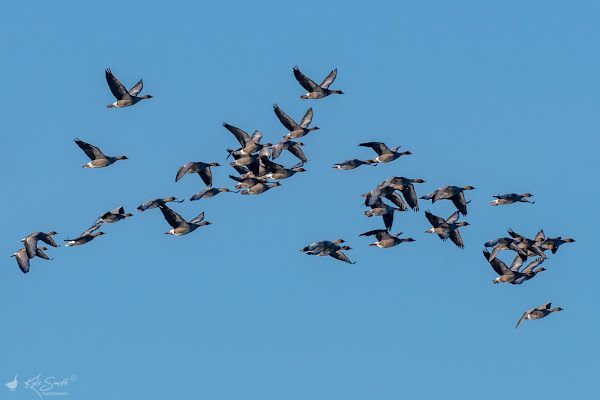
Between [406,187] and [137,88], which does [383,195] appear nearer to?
[406,187]

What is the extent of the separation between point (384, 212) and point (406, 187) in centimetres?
122

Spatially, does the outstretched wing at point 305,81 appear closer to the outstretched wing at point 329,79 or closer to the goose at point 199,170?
the outstretched wing at point 329,79

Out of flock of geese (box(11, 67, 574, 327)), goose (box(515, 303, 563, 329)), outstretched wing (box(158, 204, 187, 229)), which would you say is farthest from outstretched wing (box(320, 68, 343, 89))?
goose (box(515, 303, 563, 329))

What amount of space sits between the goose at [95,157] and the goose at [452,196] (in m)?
11.7

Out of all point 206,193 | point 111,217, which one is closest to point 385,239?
point 206,193

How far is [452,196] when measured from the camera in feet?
155

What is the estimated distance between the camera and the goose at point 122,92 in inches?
1818

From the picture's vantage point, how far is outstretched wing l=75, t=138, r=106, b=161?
45.9 meters

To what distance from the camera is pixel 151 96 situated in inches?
1884

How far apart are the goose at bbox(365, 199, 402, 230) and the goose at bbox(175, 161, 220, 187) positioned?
6.31 meters

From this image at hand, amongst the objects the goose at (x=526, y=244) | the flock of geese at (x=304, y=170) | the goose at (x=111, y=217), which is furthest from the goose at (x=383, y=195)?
the goose at (x=111, y=217)

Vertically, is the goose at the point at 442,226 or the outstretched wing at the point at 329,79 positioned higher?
the outstretched wing at the point at 329,79

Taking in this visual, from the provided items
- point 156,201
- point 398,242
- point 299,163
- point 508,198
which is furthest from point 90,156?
point 508,198

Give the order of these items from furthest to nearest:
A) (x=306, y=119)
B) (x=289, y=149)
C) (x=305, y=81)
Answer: (x=289, y=149), (x=306, y=119), (x=305, y=81)
